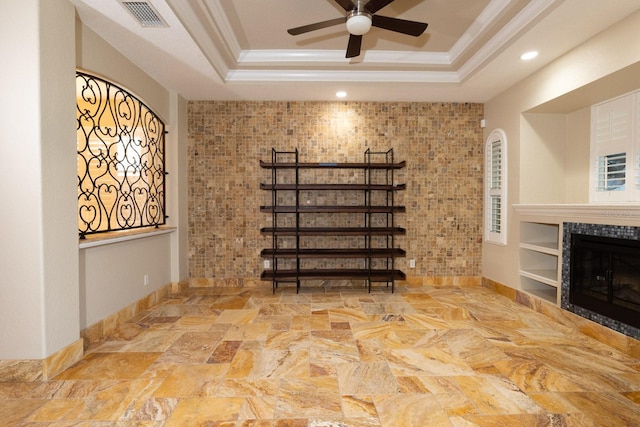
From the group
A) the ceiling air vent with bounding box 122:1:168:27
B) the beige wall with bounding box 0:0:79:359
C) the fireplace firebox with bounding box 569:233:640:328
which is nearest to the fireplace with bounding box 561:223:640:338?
the fireplace firebox with bounding box 569:233:640:328

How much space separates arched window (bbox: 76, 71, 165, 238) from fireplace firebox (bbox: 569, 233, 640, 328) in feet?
14.7

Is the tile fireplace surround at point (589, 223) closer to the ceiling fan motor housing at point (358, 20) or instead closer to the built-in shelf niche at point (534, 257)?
the built-in shelf niche at point (534, 257)

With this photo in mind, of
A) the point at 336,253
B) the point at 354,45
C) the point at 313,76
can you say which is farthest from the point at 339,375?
the point at 313,76

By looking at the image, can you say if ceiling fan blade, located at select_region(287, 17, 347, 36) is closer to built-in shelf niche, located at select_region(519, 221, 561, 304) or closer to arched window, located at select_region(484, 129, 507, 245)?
arched window, located at select_region(484, 129, 507, 245)

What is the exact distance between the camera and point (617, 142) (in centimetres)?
320

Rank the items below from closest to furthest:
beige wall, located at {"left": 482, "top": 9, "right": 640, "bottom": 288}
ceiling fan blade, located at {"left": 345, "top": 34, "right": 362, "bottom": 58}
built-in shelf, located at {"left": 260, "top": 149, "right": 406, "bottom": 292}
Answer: ceiling fan blade, located at {"left": 345, "top": 34, "right": 362, "bottom": 58}, beige wall, located at {"left": 482, "top": 9, "right": 640, "bottom": 288}, built-in shelf, located at {"left": 260, "top": 149, "right": 406, "bottom": 292}

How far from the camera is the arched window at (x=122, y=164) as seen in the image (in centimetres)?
306

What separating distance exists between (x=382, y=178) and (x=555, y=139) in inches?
82.7

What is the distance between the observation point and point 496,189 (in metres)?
4.34

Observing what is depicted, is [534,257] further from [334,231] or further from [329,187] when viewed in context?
[329,187]

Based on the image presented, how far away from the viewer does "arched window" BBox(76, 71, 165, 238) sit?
3056mm

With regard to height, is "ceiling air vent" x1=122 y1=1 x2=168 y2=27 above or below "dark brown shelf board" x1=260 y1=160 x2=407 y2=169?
above

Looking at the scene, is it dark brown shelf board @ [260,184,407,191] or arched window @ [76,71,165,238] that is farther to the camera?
dark brown shelf board @ [260,184,407,191]

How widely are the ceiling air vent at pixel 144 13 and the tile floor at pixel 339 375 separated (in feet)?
8.65
